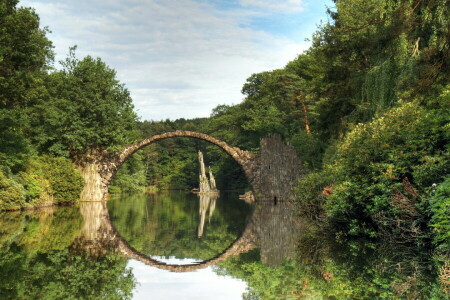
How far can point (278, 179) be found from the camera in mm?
27391

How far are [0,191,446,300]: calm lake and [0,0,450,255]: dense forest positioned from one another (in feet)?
2.93

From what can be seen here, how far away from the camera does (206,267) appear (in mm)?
7824

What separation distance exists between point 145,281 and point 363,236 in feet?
19.0

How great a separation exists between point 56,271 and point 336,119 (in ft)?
48.2

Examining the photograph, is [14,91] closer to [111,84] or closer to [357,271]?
[111,84]

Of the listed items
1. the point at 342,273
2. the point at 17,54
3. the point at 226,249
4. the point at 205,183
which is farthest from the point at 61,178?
the point at 205,183

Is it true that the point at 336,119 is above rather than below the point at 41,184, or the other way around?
above

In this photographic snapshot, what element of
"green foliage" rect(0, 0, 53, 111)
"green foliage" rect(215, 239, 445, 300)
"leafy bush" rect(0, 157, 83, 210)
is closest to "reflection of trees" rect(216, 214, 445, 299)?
"green foliage" rect(215, 239, 445, 300)

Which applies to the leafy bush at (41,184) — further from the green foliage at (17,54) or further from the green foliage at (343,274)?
the green foliage at (343,274)

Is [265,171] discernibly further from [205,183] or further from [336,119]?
[205,183]

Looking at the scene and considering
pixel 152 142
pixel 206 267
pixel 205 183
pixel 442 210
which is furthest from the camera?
pixel 205 183

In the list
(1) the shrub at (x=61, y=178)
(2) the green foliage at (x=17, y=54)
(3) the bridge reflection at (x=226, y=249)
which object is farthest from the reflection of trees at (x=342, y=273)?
(1) the shrub at (x=61, y=178)

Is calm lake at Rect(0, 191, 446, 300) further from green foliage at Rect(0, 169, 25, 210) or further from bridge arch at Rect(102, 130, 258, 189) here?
bridge arch at Rect(102, 130, 258, 189)

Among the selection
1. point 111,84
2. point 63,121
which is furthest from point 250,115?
point 63,121
